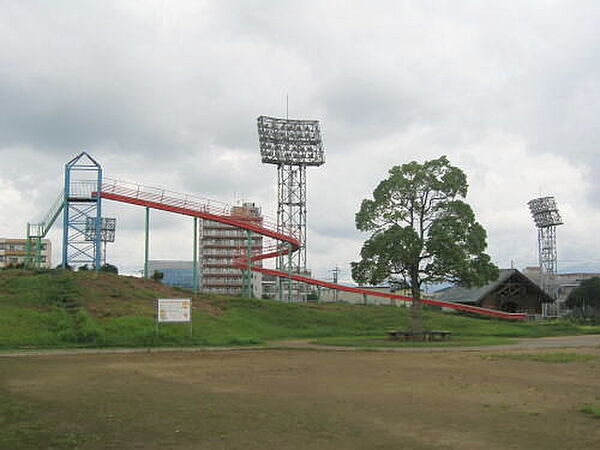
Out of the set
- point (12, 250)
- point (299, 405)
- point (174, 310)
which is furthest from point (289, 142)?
point (12, 250)

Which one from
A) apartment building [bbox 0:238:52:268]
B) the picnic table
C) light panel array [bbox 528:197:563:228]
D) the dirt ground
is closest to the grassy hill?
the picnic table

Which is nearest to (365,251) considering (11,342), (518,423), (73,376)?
(11,342)

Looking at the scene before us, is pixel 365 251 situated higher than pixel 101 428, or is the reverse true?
pixel 365 251

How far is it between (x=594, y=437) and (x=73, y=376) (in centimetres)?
1273

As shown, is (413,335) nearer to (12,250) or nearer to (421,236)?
(421,236)

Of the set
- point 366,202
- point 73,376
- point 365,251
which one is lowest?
point 73,376

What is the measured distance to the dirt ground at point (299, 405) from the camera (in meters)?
8.67

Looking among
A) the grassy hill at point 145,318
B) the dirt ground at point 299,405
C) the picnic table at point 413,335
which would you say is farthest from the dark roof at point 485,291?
the dirt ground at point 299,405

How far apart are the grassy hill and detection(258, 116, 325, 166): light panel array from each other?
27.1 meters

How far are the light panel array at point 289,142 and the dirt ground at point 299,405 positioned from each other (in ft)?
174

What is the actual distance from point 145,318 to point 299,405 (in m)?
22.7

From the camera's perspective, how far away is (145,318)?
108ft

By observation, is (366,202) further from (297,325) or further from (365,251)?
(297,325)

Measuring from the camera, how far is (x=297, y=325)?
40219 millimetres
